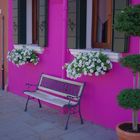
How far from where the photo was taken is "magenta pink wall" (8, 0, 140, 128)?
17.4ft

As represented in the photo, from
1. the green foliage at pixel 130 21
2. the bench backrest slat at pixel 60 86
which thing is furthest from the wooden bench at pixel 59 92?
the green foliage at pixel 130 21

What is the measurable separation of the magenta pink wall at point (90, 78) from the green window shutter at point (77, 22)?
187 mm

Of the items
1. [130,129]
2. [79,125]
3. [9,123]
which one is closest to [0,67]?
[9,123]

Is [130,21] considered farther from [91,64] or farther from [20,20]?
[20,20]

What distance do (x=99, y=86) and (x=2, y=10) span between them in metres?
4.01

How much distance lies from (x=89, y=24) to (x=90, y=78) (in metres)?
0.96

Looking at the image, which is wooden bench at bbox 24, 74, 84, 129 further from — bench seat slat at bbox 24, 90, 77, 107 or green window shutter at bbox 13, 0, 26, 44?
green window shutter at bbox 13, 0, 26, 44

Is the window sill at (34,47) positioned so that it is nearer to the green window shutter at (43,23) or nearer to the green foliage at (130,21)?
the green window shutter at (43,23)

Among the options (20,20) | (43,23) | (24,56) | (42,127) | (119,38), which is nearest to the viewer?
(119,38)

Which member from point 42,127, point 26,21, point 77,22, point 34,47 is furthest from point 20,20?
point 42,127

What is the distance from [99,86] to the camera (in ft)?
18.6

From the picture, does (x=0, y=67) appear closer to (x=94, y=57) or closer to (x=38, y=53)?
(x=38, y=53)

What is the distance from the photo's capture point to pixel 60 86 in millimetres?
6258

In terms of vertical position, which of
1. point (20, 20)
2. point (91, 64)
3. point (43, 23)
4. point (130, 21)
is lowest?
point (91, 64)
